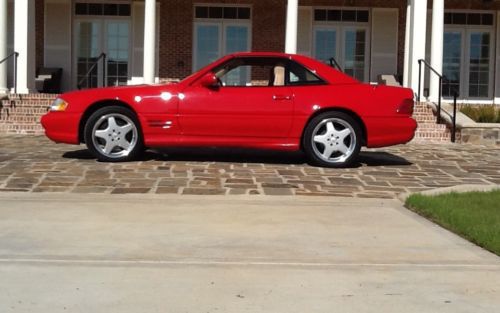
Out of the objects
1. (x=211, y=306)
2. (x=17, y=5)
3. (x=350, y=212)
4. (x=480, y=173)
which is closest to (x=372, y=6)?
(x=17, y=5)

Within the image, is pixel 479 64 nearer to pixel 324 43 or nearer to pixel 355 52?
pixel 355 52

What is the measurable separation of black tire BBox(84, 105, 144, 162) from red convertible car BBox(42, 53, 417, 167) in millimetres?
14

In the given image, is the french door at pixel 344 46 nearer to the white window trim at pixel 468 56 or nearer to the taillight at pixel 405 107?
the white window trim at pixel 468 56

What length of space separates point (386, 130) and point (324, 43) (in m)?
10.8

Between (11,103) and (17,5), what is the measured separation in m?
2.54

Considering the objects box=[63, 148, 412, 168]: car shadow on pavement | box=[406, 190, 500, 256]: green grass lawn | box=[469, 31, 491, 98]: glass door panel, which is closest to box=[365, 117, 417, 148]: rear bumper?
box=[63, 148, 412, 168]: car shadow on pavement

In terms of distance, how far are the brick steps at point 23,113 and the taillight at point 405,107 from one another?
786 cm

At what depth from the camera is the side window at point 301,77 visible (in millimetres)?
9531

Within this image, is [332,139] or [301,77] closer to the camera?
[332,139]

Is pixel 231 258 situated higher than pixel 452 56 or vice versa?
pixel 452 56

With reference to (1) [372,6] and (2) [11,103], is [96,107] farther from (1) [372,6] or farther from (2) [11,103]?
(1) [372,6]

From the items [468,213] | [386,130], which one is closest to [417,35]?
[386,130]

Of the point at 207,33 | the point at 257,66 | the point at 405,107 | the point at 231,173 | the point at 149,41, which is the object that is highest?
the point at 207,33

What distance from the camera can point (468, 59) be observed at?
66.4 feet
